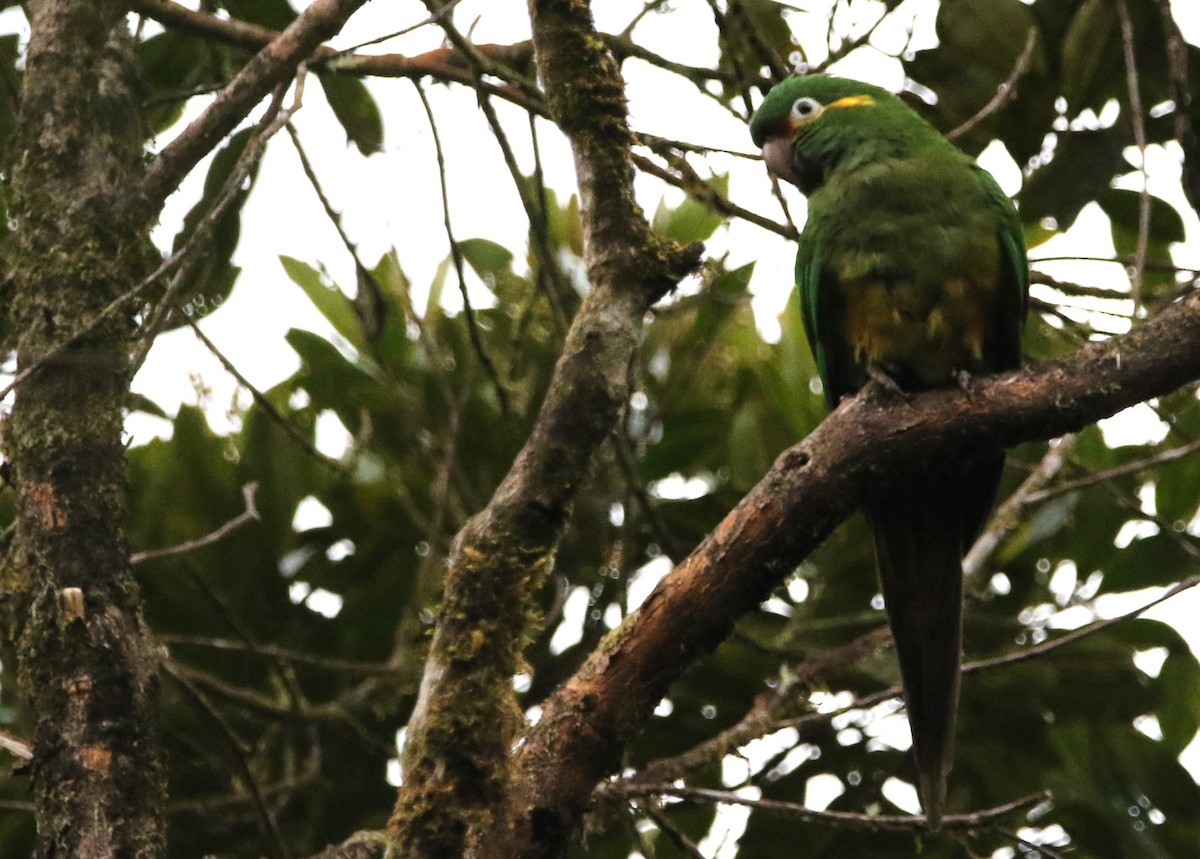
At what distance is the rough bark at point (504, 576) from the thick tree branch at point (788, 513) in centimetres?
11

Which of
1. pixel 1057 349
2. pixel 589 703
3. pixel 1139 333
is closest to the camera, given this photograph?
pixel 589 703

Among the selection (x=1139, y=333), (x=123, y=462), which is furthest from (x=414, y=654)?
(x=1139, y=333)

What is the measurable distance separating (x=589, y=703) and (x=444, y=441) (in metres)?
2.02

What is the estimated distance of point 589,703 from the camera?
7.05 ft

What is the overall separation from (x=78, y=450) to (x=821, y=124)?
234 cm

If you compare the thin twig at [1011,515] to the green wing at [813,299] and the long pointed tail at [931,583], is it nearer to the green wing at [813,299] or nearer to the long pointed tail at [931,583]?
the long pointed tail at [931,583]

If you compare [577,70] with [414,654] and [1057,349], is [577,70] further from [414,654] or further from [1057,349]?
[1057,349]

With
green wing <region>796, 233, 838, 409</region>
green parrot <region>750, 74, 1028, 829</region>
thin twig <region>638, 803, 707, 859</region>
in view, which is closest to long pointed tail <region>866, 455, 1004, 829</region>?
green parrot <region>750, 74, 1028, 829</region>

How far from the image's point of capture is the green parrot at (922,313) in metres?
3.24

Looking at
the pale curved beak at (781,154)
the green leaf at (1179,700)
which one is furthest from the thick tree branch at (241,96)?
the green leaf at (1179,700)

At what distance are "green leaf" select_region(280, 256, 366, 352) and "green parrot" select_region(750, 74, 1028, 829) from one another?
1.63 metres

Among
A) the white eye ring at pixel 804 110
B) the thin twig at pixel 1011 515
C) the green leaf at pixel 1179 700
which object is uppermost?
the white eye ring at pixel 804 110

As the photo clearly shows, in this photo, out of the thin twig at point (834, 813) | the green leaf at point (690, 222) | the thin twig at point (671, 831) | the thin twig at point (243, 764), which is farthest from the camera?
the green leaf at point (690, 222)

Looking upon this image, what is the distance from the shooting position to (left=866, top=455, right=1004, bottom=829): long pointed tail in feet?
10.1
